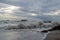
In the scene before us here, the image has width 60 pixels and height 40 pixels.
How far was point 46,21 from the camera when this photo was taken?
288ft

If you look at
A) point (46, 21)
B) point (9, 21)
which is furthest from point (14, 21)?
point (46, 21)

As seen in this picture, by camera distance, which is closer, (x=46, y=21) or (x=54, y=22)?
(x=54, y=22)

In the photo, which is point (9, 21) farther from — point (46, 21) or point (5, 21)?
point (46, 21)

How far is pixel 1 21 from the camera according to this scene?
7700cm

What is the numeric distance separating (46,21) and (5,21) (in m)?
22.8

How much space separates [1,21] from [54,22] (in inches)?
1036

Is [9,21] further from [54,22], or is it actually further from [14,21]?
[54,22]

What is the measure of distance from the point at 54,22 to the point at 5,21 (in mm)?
24557

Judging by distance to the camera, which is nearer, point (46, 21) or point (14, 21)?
point (14, 21)

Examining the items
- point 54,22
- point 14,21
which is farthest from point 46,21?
point 14,21

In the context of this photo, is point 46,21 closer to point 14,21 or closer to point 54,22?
point 54,22

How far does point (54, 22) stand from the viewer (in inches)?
3164

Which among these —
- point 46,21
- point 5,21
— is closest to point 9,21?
point 5,21

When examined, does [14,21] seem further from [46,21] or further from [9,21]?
[46,21]
